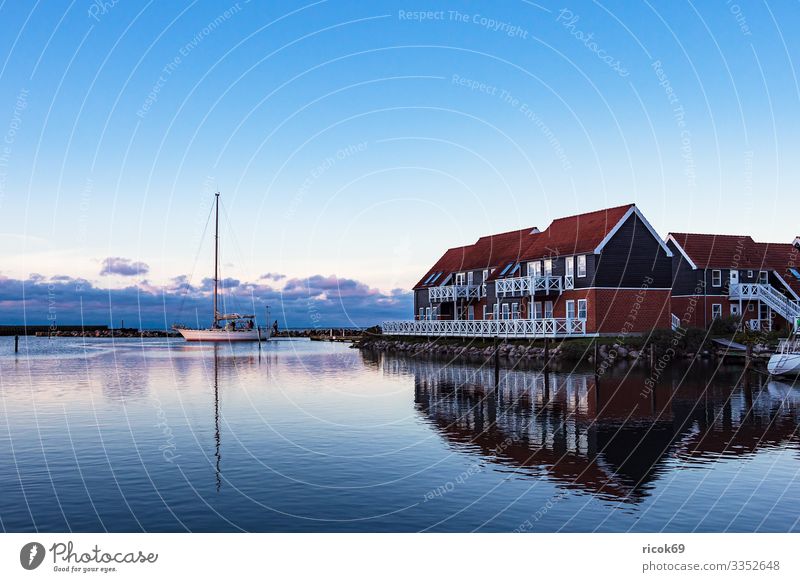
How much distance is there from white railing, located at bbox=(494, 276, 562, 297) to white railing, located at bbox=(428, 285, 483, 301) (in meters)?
7.37

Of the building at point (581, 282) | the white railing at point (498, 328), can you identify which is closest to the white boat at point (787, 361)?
the building at point (581, 282)

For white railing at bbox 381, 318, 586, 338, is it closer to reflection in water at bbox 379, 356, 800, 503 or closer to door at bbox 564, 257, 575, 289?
door at bbox 564, 257, 575, 289

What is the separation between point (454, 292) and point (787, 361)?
3719 centimetres

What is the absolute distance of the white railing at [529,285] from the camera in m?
63.9

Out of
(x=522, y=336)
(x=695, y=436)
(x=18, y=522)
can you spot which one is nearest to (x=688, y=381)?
(x=695, y=436)

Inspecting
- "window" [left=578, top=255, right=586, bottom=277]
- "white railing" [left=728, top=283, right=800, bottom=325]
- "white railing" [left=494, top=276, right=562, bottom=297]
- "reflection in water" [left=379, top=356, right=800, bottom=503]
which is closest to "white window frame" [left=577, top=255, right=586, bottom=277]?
"window" [left=578, top=255, right=586, bottom=277]

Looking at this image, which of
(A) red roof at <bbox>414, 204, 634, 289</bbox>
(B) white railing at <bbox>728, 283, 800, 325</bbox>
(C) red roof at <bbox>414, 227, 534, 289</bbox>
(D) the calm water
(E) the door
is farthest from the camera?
(C) red roof at <bbox>414, 227, 534, 289</bbox>

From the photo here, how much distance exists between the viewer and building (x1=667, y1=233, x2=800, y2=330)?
216ft

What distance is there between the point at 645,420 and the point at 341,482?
46.3 ft

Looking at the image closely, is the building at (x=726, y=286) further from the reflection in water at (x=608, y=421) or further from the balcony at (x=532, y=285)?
the reflection in water at (x=608, y=421)

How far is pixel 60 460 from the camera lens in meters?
22.2

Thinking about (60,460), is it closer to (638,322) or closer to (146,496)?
(146,496)

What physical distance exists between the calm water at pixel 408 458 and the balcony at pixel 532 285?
73.4 feet

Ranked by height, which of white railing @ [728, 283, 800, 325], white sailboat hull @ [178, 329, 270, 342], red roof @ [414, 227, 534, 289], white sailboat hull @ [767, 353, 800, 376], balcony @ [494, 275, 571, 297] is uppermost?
red roof @ [414, 227, 534, 289]
